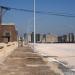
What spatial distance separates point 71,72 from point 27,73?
9.85 ft

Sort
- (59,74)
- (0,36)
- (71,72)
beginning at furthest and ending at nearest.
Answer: (0,36) < (59,74) < (71,72)

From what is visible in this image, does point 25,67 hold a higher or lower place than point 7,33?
lower

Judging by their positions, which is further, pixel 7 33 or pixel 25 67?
pixel 7 33

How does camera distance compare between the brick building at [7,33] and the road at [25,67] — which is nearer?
the road at [25,67]

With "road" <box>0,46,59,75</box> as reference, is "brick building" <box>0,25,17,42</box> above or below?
above

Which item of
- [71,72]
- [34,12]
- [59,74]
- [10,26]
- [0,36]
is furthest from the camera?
[10,26]

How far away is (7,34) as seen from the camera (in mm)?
112250

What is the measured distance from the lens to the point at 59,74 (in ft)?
42.6

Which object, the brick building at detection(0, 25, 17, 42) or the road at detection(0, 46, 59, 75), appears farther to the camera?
the brick building at detection(0, 25, 17, 42)

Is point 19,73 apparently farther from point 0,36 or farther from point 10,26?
point 10,26

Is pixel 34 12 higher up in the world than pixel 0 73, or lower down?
higher up

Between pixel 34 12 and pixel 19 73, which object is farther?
pixel 34 12

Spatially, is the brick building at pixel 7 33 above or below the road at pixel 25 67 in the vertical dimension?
above

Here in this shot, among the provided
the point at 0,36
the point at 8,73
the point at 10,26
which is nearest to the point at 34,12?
the point at 8,73
